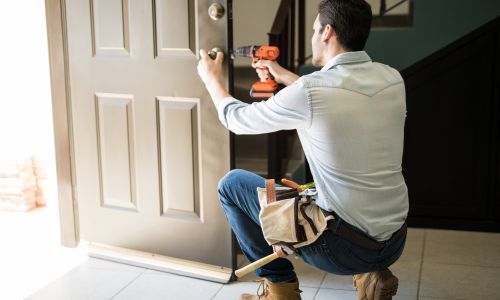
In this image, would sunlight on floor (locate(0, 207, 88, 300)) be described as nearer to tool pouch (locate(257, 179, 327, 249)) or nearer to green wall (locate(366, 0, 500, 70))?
tool pouch (locate(257, 179, 327, 249))

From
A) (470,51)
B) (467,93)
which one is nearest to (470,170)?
(467,93)

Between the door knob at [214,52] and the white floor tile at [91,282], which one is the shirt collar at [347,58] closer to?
the door knob at [214,52]

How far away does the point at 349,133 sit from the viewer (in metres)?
2.09

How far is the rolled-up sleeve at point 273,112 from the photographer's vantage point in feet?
6.91

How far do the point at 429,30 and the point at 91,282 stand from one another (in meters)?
2.14

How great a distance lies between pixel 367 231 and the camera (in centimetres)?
218

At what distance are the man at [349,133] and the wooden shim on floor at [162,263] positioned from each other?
2.82 feet

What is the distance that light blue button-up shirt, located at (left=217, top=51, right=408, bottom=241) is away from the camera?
209 cm

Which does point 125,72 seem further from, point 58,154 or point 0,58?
point 0,58

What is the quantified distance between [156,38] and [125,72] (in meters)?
0.24

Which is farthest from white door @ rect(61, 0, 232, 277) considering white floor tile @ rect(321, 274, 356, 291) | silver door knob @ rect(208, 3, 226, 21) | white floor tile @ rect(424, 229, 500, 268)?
white floor tile @ rect(424, 229, 500, 268)

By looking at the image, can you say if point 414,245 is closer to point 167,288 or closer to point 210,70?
point 167,288

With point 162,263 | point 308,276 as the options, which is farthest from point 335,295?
point 162,263

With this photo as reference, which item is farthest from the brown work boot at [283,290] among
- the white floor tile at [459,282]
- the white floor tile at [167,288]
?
the white floor tile at [459,282]
